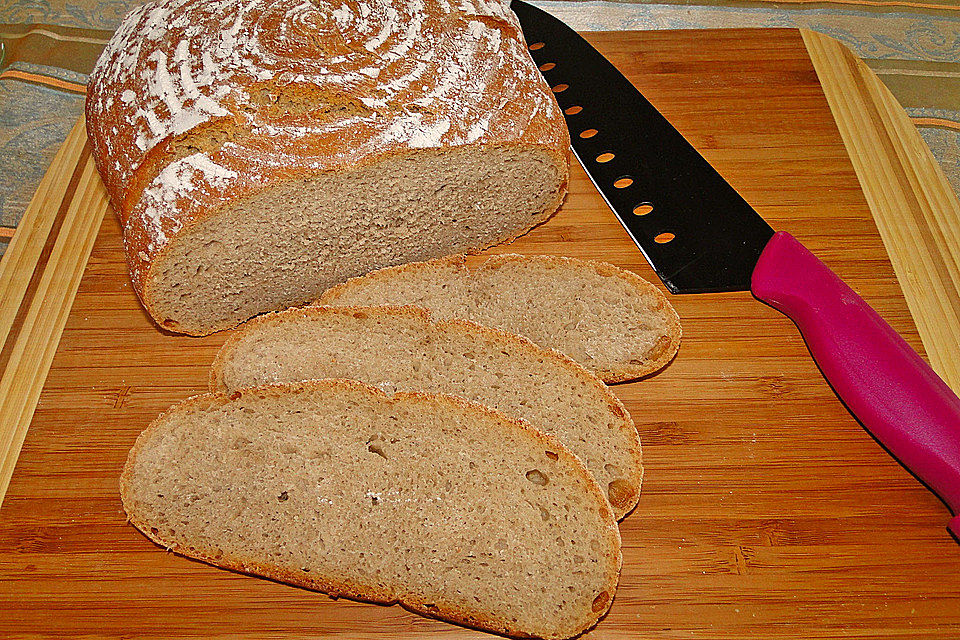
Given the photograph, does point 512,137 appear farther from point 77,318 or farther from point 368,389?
point 77,318

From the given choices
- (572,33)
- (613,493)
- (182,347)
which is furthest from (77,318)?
(572,33)

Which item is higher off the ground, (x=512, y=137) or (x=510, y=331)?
(x=512, y=137)

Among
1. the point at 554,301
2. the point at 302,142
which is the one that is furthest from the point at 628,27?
the point at 302,142

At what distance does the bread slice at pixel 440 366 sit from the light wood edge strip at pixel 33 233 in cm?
75

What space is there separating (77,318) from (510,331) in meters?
1.27

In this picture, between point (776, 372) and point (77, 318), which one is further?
point (77, 318)

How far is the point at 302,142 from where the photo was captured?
2.14m

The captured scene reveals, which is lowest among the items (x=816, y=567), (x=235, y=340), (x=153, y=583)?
(x=153, y=583)

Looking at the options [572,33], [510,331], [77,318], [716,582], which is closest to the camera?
[716,582]

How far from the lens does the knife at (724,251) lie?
189cm

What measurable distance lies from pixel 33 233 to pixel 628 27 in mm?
2551

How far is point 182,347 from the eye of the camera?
2.32 meters

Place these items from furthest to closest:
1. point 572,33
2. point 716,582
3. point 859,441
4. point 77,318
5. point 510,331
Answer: point 572,33 → point 77,318 → point 510,331 → point 859,441 → point 716,582

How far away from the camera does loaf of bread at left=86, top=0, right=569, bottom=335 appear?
2.13m
